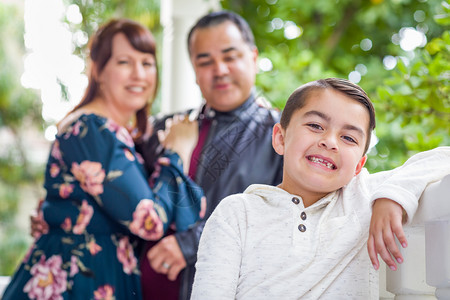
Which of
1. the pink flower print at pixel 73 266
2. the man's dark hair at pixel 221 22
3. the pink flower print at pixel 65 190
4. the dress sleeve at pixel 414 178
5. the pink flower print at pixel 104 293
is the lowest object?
the pink flower print at pixel 104 293

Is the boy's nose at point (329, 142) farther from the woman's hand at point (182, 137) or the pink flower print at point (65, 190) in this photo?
the pink flower print at point (65, 190)

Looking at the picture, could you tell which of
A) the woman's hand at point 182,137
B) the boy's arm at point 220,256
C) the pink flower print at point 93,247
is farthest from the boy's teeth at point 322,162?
the pink flower print at point 93,247

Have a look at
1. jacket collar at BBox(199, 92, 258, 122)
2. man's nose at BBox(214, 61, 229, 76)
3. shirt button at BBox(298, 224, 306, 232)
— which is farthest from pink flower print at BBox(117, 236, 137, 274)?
shirt button at BBox(298, 224, 306, 232)

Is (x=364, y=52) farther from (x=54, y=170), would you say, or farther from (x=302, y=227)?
(x=302, y=227)

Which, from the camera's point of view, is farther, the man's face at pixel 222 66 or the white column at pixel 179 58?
the white column at pixel 179 58

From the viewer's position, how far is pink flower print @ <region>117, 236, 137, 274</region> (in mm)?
1298

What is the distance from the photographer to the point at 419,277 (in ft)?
2.25

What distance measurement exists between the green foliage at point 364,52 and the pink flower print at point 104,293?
59 centimetres

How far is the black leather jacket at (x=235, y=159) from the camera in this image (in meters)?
0.95

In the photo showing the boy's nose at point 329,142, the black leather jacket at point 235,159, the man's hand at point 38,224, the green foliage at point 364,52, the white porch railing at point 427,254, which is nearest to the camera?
the white porch railing at point 427,254

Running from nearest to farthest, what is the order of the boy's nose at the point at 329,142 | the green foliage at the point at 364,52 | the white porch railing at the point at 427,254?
1. the white porch railing at the point at 427,254
2. the boy's nose at the point at 329,142
3. the green foliage at the point at 364,52

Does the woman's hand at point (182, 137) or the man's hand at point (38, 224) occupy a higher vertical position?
the woman's hand at point (182, 137)

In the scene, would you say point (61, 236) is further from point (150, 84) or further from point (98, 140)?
point (150, 84)

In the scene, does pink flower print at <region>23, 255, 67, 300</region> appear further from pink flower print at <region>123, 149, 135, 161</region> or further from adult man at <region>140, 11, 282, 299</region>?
pink flower print at <region>123, 149, 135, 161</region>
